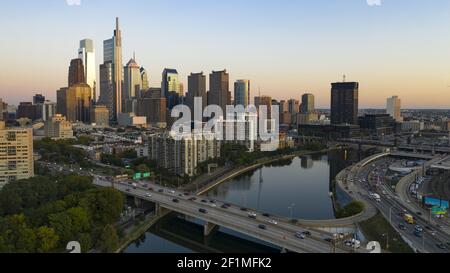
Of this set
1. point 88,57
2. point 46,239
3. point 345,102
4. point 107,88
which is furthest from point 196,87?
point 46,239

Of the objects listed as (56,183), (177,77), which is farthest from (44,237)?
(177,77)

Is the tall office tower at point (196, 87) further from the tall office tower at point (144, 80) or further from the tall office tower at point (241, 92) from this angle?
the tall office tower at point (144, 80)

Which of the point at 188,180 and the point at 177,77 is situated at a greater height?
the point at 177,77

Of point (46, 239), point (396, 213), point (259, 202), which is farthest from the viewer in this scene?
point (259, 202)

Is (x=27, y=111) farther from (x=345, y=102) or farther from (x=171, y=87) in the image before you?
(x=345, y=102)

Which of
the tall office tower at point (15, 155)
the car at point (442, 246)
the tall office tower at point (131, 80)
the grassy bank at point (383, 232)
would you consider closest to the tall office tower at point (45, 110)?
the tall office tower at point (131, 80)
